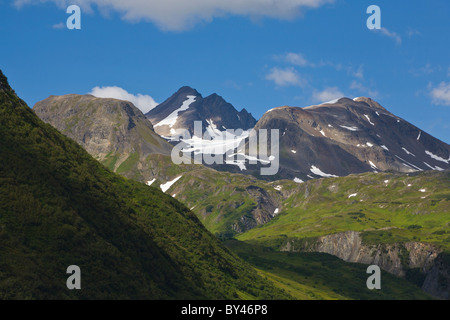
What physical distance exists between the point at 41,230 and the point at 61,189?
2370 cm

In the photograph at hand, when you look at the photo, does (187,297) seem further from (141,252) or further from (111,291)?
(111,291)

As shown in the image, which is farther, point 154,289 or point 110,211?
point 110,211

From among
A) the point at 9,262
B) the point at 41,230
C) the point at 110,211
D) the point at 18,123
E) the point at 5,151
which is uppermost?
the point at 18,123

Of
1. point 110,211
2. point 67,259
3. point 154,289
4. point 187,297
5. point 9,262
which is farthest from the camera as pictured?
point 110,211

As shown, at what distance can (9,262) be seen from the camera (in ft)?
436

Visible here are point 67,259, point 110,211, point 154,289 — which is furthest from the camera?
point 110,211

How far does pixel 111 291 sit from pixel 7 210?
34741mm

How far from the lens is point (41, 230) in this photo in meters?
152
